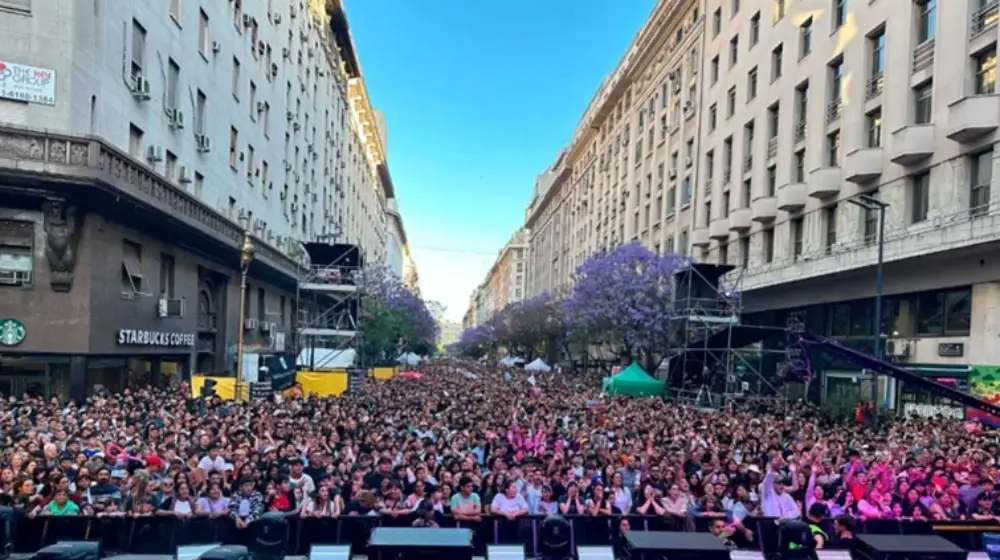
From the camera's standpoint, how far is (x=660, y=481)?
11578 millimetres

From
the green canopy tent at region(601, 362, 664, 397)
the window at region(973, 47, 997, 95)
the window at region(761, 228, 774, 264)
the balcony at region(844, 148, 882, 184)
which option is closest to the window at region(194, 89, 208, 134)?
the green canopy tent at region(601, 362, 664, 397)

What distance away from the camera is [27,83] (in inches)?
740

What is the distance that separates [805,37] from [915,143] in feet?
38.5

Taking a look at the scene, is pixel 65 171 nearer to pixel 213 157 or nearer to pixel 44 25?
pixel 44 25

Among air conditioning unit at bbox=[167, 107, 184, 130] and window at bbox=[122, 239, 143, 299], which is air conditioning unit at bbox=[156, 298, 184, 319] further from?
air conditioning unit at bbox=[167, 107, 184, 130]

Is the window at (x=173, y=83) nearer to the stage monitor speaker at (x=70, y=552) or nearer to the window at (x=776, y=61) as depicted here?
the stage monitor speaker at (x=70, y=552)

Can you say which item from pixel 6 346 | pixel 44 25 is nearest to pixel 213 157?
pixel 44 25

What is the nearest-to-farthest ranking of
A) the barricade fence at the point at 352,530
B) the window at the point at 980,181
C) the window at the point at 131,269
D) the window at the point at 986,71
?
the barricade fence at the point at 352,530
the window at the point at 986,71
the window at the point at 980,181
the window at the point at 131,269

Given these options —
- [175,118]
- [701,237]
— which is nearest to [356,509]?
[175,118]

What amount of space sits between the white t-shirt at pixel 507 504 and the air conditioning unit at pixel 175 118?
2106cm

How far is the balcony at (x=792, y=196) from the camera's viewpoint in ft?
→ 103

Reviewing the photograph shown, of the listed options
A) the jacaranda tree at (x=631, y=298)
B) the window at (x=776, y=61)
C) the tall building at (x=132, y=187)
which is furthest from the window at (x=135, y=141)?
the window at (x=776, y=61)

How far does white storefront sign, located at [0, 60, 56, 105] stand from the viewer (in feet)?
61.4

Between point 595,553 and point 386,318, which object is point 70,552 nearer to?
point 595,553
